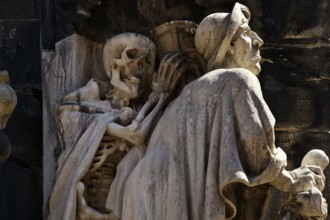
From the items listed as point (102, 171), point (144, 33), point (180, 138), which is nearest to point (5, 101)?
point (102, 171)

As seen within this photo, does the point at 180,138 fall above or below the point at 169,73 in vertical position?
below

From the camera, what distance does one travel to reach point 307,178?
43.2 feet

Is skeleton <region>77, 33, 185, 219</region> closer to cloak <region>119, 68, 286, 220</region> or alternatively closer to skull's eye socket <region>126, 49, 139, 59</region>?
skull's eye socket <region>126, 49, 139, 59</region>

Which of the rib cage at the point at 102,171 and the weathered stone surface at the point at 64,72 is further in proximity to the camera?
the weathered stone surface at the point at 64,72

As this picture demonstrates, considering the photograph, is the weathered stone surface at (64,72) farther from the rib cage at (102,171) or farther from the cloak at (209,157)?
the cloak at (209,157)

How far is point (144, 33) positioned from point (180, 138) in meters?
1.22

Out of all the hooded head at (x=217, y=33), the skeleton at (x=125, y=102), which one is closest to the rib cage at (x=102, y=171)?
the skeleton at (x=125, y=102)

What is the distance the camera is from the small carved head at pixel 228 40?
43.6 feet

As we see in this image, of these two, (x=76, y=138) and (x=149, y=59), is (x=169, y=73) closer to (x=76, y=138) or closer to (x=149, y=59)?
(x=149, y=59)

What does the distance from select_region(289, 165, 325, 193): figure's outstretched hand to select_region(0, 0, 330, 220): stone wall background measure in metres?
0.76

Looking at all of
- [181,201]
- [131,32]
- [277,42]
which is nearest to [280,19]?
[277,42]

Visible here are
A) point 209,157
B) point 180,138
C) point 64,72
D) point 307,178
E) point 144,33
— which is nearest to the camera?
point 209,157

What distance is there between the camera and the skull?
44.8ft

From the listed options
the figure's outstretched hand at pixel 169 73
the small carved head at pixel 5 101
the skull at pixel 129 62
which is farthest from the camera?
the skull at pixel 129 62
